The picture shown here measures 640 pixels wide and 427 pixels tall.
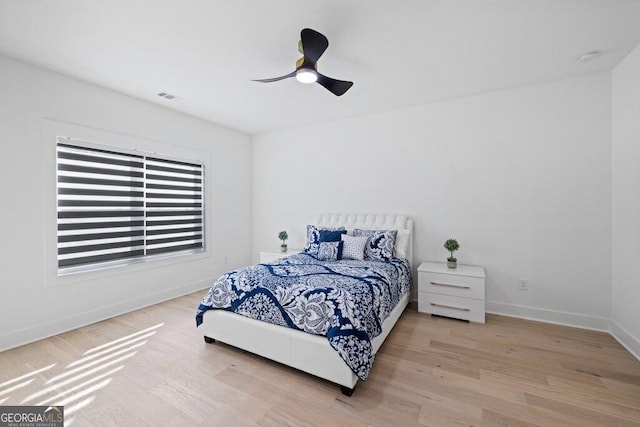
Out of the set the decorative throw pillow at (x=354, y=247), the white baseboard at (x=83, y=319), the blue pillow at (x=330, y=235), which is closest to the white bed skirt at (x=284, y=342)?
the white baseboard at (x=83, y=319)

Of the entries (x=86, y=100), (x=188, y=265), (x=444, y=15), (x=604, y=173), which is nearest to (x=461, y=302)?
(x=604, y=173)

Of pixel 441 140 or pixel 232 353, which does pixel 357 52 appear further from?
pixel 232 353

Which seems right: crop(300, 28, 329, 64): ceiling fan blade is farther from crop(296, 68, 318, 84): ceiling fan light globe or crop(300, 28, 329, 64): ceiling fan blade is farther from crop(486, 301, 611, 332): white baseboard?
crop(486, 301, 611, 332): white baseboard

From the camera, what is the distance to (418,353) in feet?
7.95

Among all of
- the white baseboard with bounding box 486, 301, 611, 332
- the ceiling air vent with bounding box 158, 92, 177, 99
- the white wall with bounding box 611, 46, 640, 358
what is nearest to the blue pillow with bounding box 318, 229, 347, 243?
the white baseboard with bounding box 486, 301, 611, 332

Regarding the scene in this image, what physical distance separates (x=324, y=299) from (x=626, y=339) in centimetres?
288

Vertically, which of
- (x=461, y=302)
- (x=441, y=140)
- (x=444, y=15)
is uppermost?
(x=444, y=15)

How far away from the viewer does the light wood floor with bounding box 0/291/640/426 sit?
1.70 meters

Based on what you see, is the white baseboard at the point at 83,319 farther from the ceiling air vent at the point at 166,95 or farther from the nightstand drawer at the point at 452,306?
the nightstand drawer at the point at 452,306

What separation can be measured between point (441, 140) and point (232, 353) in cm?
348

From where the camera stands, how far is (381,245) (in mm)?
→ 3408

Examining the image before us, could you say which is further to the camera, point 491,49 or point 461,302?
point 461,302

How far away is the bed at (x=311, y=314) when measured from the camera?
1.92 m

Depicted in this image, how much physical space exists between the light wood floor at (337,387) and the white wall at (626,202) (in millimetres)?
253
